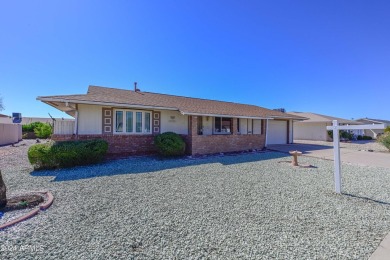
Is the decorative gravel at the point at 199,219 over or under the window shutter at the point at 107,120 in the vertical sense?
under

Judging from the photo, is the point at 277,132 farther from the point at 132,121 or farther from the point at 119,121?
the point at 119,121

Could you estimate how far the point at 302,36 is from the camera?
42.6ft

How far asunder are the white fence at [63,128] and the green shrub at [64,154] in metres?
1.74

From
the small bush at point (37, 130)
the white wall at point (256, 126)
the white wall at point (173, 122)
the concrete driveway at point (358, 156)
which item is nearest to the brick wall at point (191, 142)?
the white wall at point (173, 122)

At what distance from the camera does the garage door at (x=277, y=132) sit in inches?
792

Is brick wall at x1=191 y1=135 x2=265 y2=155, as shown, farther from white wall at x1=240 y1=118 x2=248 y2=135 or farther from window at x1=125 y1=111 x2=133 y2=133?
window at x1=125 y1=111 x2=133 y2=133

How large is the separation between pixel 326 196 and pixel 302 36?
11968 mm

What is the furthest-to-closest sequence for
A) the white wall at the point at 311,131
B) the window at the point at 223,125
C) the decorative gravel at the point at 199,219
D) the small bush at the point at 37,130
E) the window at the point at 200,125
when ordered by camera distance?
the white wall at the point at 311,131 < the small bush at the point at 37,130 < the window at the point at 223,125 < the window at the point at 200,125 < the decorative gravel at the point at 199,219

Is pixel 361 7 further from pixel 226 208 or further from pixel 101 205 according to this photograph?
pixel 101 205

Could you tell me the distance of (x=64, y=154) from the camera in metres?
8.22

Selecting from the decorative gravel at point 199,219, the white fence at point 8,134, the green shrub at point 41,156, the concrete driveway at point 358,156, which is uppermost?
the white fence at point 8,134

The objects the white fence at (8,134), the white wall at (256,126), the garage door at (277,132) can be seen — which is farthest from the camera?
the garage door at (277,132)

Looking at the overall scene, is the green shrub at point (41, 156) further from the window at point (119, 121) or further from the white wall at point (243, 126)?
the white wall at point (243, 126)

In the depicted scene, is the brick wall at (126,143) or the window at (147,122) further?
the window at (147,122)
